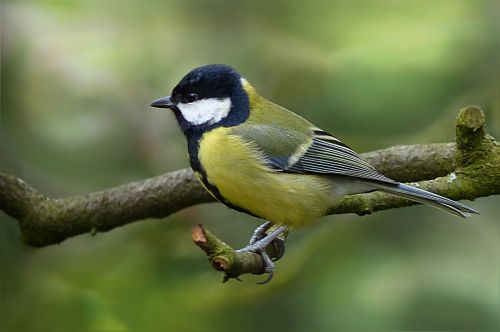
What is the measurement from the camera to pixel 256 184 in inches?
78.2

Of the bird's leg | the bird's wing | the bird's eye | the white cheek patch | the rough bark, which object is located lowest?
the bird's leg

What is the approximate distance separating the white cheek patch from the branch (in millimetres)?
161

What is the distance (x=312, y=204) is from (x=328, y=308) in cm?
26

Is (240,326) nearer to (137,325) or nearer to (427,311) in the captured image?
(137,325)

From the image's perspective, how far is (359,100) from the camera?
2250mm

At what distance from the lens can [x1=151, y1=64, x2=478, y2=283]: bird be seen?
6.46ft

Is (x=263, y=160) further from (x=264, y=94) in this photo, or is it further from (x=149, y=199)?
(x=264, y=94)

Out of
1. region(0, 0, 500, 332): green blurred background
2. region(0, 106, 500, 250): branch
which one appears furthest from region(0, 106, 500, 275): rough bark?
region(0, 0, 500, 332): green blurred background

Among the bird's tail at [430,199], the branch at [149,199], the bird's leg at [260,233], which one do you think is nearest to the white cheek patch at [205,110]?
the branch at [149,199]

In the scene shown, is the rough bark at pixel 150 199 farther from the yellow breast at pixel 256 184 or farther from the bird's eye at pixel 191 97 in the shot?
the bird's eye at pixel 191 97

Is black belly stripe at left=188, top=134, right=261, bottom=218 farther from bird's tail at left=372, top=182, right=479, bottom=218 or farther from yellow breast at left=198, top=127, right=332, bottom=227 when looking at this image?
bird's tail at left=372, top=182, right=479, bottom=218

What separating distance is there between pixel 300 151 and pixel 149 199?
41cm

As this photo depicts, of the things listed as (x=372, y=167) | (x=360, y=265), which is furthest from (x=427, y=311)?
(x=372, y=167)

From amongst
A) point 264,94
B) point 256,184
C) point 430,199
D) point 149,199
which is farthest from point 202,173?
point 264,94
